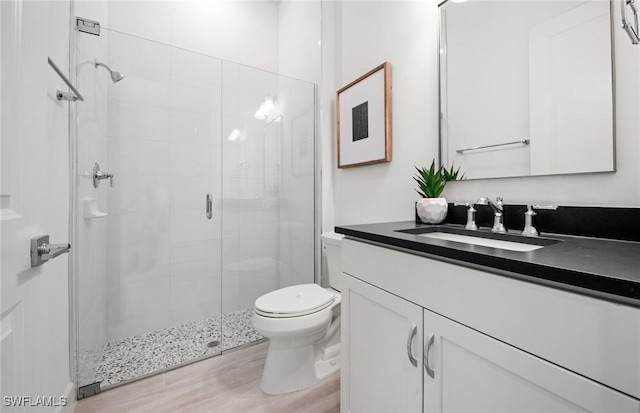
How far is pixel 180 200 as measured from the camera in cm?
193

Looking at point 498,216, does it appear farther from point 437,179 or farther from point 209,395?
point 209,395

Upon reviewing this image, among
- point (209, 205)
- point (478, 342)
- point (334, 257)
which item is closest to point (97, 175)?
point (209, 205)

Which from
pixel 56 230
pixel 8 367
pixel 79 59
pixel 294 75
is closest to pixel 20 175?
pixel 8 367

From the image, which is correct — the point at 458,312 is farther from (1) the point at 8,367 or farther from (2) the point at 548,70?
(1) the point at 8,367

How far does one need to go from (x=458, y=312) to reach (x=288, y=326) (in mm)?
887

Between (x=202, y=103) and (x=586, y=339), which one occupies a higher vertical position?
(x=202, y=103)

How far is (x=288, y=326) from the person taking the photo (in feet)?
4.39

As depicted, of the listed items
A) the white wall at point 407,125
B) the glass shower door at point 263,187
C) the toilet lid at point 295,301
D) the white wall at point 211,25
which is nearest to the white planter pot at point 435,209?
the white wall at point 407,125

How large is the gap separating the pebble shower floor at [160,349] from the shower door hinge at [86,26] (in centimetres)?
164

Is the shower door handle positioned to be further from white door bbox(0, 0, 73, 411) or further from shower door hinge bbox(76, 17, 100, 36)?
shower door hinge bbox(76, 17, 100, 36)

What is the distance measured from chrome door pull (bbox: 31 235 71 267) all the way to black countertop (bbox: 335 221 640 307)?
99 cm

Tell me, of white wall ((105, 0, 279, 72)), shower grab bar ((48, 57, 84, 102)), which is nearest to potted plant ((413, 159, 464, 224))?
shower grab bar ((48, 57, 84, 102))

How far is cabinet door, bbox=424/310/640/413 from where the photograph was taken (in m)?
0.48

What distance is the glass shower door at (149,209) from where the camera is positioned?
5.08ft
